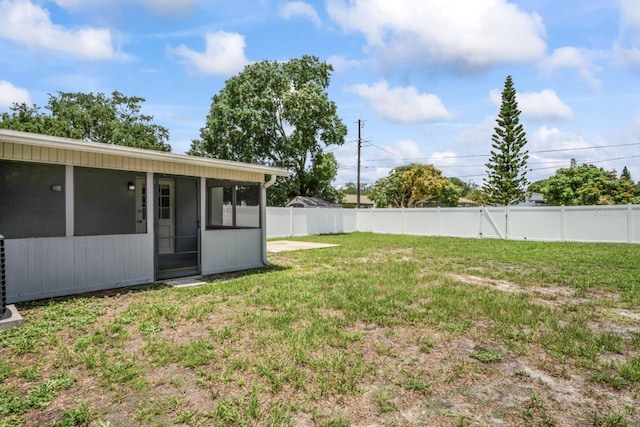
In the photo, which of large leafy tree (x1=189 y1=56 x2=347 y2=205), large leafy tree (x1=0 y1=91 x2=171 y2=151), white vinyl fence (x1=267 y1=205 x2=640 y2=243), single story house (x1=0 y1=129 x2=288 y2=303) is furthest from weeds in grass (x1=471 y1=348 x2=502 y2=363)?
large leafy tree (x1=0 y1=91 x2=171 y2=151)

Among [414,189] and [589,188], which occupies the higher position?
[414,189]

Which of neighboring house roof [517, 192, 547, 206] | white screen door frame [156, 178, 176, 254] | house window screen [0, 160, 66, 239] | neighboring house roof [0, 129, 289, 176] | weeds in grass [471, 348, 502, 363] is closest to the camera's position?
weeds in grass [471, 348, 502, 363]

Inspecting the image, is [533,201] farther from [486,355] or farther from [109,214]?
[109,214]

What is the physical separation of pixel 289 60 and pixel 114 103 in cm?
1583

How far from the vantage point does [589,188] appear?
20.8 metres

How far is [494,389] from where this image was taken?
2.69m

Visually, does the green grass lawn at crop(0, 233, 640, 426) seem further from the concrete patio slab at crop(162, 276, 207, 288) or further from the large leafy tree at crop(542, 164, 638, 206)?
the large leafy tree at crop(542, 164, 638, 206)

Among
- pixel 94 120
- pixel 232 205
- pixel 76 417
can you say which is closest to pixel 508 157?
pixel 232 205

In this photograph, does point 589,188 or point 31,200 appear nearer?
point 31,200

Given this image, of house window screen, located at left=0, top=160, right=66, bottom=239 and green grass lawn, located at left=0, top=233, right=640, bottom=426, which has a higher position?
house window screen, located at left=0, top=160, right=66, bottom=239

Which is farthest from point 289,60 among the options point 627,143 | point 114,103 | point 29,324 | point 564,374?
point 627,143

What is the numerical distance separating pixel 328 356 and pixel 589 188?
2405 cm

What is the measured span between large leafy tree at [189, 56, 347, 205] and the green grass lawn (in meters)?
15.8

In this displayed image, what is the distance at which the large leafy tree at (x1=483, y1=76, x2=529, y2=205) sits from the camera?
21606mm
